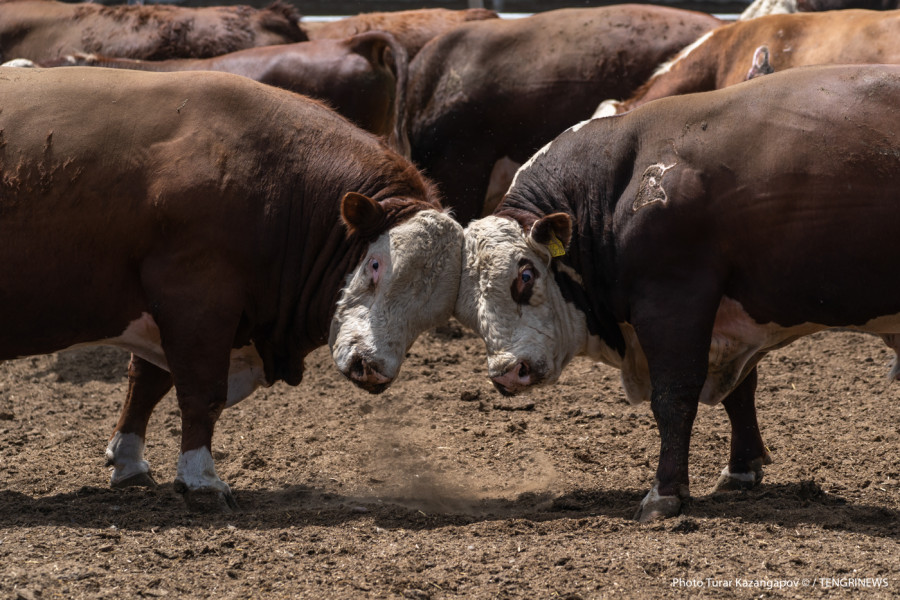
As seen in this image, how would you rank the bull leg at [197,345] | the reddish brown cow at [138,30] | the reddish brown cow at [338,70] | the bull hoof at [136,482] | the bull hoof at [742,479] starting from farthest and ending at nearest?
the reddish brown cow at [138,30], the reddish brown cow at [338,70], the bull hoof at [136,482], the bull hoof at [742,479], the bull leg at [197,345]

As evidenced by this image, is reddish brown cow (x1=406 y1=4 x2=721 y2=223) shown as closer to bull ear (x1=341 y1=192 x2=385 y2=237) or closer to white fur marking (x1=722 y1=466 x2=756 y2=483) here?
bull ear (x1=341 y1=192 x2=385 y2=237)

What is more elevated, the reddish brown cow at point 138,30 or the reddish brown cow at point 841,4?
the reddish brown cow at point 841,4

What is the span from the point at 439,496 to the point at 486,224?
152 centimetres

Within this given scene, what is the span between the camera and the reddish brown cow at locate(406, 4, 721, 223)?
10594 millimetres

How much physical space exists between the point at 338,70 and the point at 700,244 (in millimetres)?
5749

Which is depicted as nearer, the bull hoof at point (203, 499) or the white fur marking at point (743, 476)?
the bull hoof at point (203, 499)

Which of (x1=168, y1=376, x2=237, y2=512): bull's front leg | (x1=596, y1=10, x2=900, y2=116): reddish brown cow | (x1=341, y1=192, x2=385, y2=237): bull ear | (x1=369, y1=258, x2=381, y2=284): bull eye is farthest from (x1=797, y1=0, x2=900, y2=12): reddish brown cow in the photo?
(x1=168, y1=376, x2=237, y2=512): bull's front leg

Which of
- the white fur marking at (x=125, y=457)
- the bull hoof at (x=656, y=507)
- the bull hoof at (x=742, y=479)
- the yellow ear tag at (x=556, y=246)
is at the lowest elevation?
the white fur marking at (x=125, y=457)

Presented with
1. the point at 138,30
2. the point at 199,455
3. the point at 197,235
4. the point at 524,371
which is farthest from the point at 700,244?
the point at 138,30

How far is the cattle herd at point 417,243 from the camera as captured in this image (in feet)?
18.3

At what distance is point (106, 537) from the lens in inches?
205

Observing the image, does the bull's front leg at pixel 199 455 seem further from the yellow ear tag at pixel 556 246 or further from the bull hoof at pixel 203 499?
the yellow ear tag at pixel 556 246

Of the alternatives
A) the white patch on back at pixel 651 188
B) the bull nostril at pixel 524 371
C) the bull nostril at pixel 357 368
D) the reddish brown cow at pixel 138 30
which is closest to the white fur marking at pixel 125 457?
the bull nostril at pixel 357 368

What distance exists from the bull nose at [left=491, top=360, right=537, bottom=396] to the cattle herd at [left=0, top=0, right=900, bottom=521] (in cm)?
1
